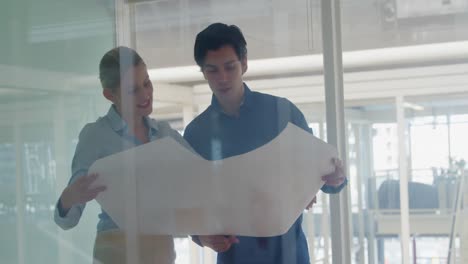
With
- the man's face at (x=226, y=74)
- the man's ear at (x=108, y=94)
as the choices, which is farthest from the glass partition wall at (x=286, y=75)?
the man's face at (x=226, y=74)

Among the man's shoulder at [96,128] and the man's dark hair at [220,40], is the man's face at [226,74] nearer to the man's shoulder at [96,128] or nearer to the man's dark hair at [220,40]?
the man's dark hair at [220,40]

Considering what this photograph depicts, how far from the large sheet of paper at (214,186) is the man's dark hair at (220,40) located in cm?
16

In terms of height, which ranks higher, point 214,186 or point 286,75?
point 286,75

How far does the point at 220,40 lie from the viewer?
981mm

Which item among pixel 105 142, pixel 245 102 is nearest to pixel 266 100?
pixel 245 102

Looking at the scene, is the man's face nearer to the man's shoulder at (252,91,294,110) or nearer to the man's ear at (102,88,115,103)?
the man's shoulder at (252,91,294,110)

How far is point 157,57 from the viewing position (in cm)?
116

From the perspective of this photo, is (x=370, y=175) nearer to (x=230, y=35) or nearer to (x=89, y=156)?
(x=230, y=35)

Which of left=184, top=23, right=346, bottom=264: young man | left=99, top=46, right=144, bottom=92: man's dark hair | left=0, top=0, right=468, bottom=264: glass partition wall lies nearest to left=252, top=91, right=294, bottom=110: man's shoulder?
left=184, top=23, right=346, bottom=264: young man

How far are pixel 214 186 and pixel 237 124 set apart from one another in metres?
0.11

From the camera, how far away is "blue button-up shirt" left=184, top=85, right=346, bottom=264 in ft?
3.05

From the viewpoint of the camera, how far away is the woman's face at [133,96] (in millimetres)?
1041

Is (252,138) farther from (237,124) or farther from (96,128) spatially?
(96,128)

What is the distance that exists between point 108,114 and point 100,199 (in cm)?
17
